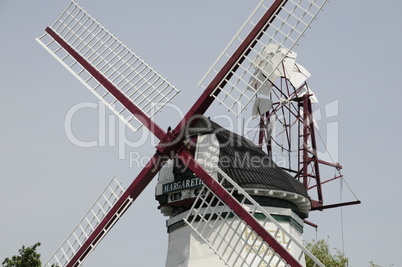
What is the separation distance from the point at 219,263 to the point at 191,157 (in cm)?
270

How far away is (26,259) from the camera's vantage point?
1809cm

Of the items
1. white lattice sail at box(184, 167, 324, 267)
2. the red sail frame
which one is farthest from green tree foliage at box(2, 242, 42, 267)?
white lattice sail at box(184, 167, 324, 267)

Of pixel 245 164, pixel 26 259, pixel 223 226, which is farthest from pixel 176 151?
pixel 26 259

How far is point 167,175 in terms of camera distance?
59.8 ft

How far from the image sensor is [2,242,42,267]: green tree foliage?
1805cm

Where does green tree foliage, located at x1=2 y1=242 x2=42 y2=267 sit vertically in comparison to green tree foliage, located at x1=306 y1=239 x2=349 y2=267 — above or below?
below

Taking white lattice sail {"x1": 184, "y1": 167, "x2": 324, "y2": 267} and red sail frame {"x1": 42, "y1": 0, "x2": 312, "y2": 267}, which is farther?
white lattice sail {"x1": 184, "y1": 167, "x2": 324, "y2": 267}

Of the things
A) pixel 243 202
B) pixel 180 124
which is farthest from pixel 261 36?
pixel 243 202

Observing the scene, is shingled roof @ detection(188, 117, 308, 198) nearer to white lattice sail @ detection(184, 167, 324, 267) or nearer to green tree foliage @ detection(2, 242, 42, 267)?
white lattice sail @ detection(184, 167, 324, 267)

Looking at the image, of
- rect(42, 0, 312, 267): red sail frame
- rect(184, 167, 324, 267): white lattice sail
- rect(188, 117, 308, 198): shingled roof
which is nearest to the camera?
rect(42, 0, 312, 267): red sail frame

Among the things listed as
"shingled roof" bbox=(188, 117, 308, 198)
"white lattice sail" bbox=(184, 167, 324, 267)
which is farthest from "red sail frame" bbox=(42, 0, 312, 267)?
"white lattice sail" bbox=(184, 167, 324, 267)

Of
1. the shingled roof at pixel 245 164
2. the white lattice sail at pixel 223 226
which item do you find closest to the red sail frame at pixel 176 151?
the shingled roof at pixel 245 164

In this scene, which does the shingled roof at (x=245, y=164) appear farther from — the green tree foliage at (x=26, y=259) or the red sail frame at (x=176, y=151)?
the green tree foliage at (x=26, y=259)

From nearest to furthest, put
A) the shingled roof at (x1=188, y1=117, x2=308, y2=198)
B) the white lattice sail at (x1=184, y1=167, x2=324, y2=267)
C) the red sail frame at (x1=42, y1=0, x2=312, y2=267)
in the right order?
1. the red sail frame at (x1=42, y1=0, x2=312, y2=267)
2. the white lattice sail at (x1=184, y1=167, x2=324, y2=267)
3. the shingled roof at (x1=188, y1=117, x2=308, y2=198)
